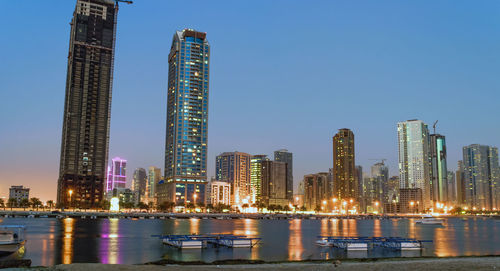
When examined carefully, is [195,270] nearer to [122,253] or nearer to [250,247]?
[122,253]

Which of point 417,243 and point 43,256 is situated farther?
point 417,243

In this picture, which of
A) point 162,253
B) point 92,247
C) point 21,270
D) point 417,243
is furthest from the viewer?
point 417,243

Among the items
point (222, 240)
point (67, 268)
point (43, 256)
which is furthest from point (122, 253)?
point (67, 268)

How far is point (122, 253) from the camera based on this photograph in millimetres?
60625

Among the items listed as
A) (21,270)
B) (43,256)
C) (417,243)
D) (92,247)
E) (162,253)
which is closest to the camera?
(21,270)

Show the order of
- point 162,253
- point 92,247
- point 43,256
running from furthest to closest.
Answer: point 92,247
point 162,253
point 43,256

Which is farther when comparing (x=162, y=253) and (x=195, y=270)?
(x=162, y=253)

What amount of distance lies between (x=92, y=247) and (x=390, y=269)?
4725cm

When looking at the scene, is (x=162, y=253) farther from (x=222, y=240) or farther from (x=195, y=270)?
(x=195, y=270)

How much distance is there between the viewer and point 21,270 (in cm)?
3581

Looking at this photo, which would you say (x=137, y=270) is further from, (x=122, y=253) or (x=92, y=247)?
(x=92, y=247)

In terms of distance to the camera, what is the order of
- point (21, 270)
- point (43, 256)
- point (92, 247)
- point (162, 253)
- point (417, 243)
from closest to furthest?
point (21, 270)
point (43, 256)
point (162, 253)
point (92, 247)
point (417, 243)

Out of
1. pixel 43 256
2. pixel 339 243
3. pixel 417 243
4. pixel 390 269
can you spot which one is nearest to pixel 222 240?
pixel 339 243

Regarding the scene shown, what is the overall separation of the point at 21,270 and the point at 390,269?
30418 mm
